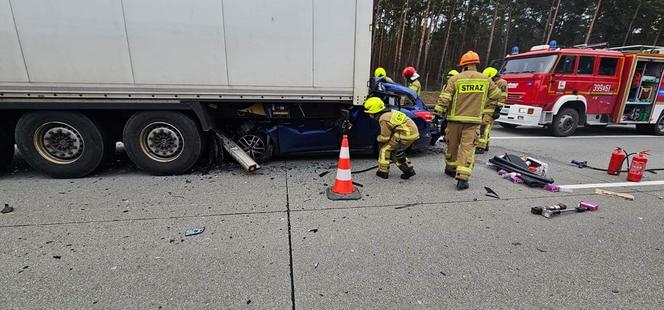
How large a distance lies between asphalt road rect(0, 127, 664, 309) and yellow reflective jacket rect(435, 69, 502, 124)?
3.14 ft

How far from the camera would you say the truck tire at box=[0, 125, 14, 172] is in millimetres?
4279

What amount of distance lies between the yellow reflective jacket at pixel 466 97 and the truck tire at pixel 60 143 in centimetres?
472

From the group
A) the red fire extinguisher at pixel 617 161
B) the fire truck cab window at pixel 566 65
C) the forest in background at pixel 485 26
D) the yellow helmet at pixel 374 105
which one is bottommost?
the red fire extinguisher at pixel 617 161

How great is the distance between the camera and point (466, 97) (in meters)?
4.25

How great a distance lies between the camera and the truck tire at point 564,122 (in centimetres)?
844

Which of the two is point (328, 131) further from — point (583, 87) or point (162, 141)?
point (583, 87)

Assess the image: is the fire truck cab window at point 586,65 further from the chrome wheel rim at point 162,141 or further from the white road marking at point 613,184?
the chrome wheel rim at point 162,141

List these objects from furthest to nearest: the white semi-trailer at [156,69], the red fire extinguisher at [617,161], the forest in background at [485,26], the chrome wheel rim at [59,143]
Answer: the forest in background at [485,26] < the red fire extinguisher at [617,161] < the chrome wheel rim at [59,143] < the white semi-trailer at [156,69]

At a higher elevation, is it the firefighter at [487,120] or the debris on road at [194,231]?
the firefighter at [487,120]

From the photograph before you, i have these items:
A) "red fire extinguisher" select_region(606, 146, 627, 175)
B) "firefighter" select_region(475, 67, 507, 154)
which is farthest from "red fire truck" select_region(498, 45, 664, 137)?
"red fire extinguisher" select_region(606, 146, 627, 175)

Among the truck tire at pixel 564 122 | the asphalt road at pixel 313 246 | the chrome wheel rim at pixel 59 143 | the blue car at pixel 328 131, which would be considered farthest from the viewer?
the truck tire at pixel 564 122

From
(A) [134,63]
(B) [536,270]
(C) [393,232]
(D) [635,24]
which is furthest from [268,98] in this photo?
(D) [635,24]

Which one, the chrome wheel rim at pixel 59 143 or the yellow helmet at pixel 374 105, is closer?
the chrome wheel rim at pixel 59 143

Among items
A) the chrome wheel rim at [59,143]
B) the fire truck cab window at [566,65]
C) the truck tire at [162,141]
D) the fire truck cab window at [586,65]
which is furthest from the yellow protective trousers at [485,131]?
the chrome wheel rim at [59,143]
